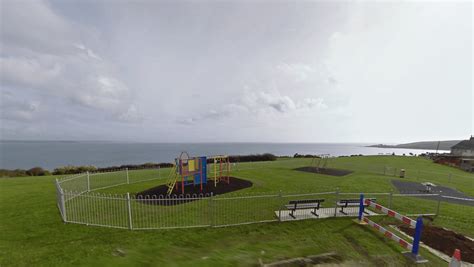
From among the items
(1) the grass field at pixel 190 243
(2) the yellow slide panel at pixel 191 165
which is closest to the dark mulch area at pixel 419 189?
(1) the grass field at pixel 190 243

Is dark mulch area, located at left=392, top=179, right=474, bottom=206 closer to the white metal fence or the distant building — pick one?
the white metal fence

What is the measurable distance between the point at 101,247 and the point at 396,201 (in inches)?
578

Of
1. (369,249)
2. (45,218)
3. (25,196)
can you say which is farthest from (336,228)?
(25,196)

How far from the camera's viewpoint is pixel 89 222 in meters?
8.27

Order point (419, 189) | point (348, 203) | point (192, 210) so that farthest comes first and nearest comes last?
point (419, 189)
point (348, 203)
point (192, 210)

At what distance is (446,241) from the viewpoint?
7047 millimetres

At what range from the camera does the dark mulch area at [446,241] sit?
251 inches

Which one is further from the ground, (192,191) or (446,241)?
(192,191)

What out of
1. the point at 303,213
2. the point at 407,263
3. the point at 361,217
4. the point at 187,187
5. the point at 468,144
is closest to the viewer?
the point at 407,263

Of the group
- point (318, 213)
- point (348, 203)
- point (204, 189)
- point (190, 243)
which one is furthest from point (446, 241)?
point (204, 189)

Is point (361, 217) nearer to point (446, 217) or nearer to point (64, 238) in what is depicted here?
point (446, 217)

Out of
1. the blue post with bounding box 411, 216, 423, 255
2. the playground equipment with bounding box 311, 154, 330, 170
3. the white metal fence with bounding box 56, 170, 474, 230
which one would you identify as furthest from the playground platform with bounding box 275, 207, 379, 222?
the playground equipment with bounding box 311, 154, 330, 170

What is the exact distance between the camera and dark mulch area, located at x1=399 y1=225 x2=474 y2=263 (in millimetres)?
6375

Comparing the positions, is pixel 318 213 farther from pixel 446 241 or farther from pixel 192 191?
pixel 192 191
